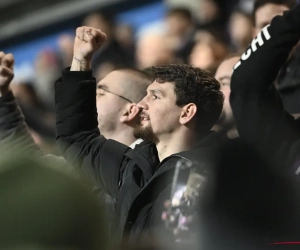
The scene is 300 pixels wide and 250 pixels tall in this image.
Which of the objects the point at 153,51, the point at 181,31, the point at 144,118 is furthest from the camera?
the point at 153,51

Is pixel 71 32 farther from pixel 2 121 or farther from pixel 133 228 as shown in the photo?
pixel 133 228

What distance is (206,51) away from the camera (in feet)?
11.7

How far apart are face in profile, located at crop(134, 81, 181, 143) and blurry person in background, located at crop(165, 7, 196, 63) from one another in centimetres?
166

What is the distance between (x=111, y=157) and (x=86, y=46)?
1.18 feet

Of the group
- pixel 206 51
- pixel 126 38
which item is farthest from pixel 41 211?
pixel 126 38

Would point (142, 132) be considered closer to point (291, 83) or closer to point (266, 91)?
point (266, 91)

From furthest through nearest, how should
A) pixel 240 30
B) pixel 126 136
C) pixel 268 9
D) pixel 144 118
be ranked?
pixel 240 30
pixel 126 136
pixel 268 9
pixel 144 118

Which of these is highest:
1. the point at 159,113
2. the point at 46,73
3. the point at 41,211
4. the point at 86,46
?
the point at 41,211

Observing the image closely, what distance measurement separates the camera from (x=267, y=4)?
8.11 feet

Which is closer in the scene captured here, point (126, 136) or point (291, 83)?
point (291, 83)

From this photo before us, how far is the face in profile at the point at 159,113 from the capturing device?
A: 2080 mm

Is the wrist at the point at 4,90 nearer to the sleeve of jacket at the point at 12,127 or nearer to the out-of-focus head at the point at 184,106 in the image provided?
the sleeve of jacket at the point at 12,127

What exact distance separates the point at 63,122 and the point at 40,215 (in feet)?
4.82

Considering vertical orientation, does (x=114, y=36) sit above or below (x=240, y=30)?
below
